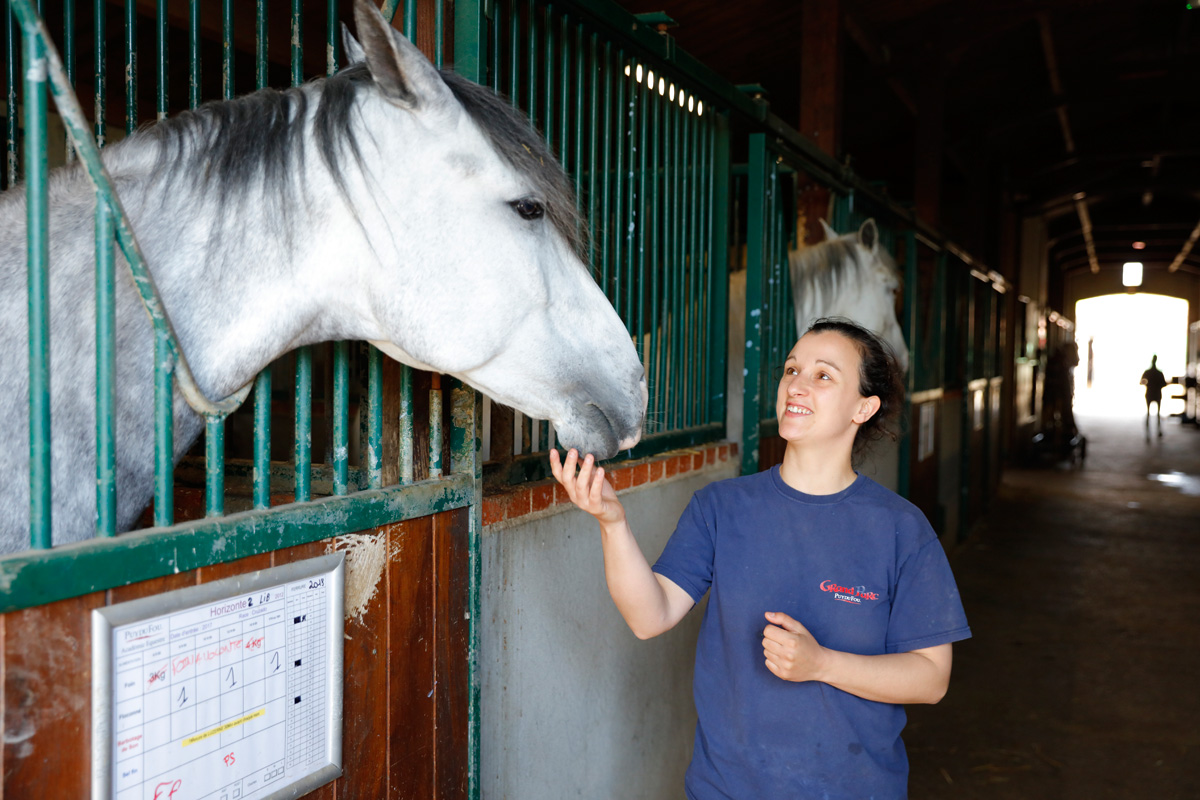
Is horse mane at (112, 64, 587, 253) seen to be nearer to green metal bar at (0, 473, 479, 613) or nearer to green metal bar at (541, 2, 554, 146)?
green metal bar at (0, 473, 479, 613)

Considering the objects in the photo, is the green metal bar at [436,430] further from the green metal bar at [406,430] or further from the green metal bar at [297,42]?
the green metal bar at [297,42]

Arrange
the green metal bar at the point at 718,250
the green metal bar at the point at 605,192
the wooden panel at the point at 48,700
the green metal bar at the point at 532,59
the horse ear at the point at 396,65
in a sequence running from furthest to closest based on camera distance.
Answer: the green metal bar at the point at 718,250 < the green metal bar at the point at 605,192 < the green metal bar at the point at 532,59 < the horse ear at the point at 396,65 < the wooden panel at the point at 48,700

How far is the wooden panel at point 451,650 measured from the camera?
55.9 inches

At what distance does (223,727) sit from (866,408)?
1.10 m

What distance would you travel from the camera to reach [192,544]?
3.19 ft

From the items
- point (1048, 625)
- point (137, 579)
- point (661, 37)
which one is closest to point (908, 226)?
point (1048, 625)

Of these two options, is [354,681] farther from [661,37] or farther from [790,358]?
[661,37]

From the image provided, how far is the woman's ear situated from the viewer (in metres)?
1.48

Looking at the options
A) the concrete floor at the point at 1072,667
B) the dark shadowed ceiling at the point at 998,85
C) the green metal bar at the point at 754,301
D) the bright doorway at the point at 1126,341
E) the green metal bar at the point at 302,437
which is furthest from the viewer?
the bright doorway at the point at 1126,341

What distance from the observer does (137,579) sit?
0.91 metres

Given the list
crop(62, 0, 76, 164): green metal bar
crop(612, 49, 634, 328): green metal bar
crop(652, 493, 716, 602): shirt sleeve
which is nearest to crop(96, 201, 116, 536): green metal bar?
crop(62, 0, 76, 164): green metal bar

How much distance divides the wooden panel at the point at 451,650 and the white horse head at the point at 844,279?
219 centimetres

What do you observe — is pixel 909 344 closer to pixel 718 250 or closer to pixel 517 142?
pixel 718 250

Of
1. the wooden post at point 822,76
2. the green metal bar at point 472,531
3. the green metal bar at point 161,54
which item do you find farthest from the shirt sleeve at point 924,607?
the wooden post at point 822,76
